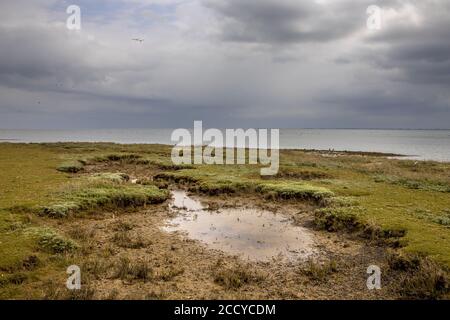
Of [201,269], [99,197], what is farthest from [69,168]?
[201,269]

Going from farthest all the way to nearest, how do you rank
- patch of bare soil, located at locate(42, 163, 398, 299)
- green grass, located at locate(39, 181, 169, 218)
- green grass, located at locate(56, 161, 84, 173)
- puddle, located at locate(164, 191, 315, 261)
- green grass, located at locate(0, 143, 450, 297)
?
green grass, located at locate(56, 161, 84, 173)
green grass, located at locate(39, 181, 169, 218)
puddle, located at locate(164, 191, 315, 261)
green grass, located at locate(0, 143, 450, 297)
patch of bare soil, located at locate(42, 163, 398, 299)

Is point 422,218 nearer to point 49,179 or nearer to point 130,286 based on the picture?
point 130,286

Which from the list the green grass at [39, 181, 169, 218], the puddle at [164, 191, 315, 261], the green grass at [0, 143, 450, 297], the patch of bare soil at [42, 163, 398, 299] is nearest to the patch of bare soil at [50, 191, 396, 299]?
the patch of bare soil at [42, 163, 398, 299]

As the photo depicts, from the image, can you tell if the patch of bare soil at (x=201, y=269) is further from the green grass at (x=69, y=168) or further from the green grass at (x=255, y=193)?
the green grass at (x=69, y=168)

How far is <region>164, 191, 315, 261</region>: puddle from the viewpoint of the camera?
65.9 ft

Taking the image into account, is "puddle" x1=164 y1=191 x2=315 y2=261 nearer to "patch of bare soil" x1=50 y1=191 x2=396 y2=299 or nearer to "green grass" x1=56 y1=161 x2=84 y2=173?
"patch of bare soil" x1=50 y1=191 x2=396 y2=299

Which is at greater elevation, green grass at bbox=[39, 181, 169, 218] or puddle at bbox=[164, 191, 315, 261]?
green grass at bbox=[39, 181, 169, 218]

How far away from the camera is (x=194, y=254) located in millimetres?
19312

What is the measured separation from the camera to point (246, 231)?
23.8 meters

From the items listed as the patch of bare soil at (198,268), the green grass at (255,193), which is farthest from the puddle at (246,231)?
the green grass at (255,193)

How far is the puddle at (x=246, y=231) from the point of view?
20091 mm

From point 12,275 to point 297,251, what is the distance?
44.7 feet

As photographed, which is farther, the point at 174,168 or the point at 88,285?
the point at 174,168
